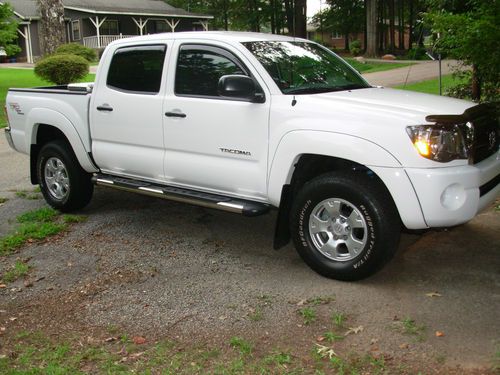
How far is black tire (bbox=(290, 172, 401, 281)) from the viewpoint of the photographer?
452 centimetres

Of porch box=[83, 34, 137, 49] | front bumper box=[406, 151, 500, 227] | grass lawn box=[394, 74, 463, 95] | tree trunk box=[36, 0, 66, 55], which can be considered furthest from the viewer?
porch box=[83, 34, 137, 49]

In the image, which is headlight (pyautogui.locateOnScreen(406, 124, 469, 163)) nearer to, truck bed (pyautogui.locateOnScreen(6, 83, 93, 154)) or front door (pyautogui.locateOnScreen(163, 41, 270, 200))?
front door (pyautogui.locateOnScreen(163, 41, 270, 200))

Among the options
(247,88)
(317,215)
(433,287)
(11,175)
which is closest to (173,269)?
(317,215)

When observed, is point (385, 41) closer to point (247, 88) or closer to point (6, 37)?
point (6, 37)

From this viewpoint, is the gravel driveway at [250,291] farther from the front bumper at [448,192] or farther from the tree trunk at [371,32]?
the tree trunk at [371,32]

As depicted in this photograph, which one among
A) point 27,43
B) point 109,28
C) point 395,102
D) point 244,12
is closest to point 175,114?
point 395,102

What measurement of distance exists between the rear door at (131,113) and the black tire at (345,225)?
1681 millimetres

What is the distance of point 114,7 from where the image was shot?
46.7 m

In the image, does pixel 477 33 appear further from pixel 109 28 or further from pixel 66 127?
pixel 109 28

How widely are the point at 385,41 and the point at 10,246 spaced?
53.4 metres

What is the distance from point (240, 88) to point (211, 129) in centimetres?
57

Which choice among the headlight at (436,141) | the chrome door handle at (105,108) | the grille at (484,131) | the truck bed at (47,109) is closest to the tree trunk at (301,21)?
the truck bed at (47,109)

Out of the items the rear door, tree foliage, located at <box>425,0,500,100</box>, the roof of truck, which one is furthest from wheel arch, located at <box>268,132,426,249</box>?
tree foliage, located at <box>425,0,500,100</box>

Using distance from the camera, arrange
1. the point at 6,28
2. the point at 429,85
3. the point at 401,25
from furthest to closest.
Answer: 1. the point at 401,25
2. the point at 6,28
3. the point at 429,85
